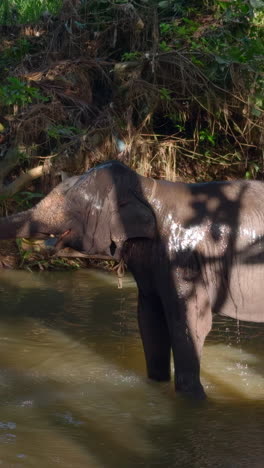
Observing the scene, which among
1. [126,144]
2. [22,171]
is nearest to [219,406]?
[126,144]

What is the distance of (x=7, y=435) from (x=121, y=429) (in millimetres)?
689

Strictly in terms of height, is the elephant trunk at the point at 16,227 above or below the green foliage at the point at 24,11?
below

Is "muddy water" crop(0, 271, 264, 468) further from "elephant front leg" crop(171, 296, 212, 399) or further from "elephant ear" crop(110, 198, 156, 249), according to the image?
"elephant ear" crop(110, 198, 156, 249)

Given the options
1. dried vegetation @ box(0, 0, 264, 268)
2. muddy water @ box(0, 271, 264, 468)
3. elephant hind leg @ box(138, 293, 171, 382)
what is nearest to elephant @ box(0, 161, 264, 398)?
elephant hind leg @ box(138, 293, 171, 382)

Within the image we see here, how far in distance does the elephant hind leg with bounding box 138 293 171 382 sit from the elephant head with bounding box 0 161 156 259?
0.58m

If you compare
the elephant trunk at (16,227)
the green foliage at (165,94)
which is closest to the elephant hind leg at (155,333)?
the elephant trunk at (16,227)

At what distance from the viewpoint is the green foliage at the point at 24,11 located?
12273 millimetres

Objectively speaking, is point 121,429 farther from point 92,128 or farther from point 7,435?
point 92,128

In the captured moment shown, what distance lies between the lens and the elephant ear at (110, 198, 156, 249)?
546cm

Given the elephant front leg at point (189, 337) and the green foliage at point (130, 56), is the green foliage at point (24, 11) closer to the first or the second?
the green foliage at point (130, 56)

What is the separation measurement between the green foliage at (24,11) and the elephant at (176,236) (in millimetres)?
7231

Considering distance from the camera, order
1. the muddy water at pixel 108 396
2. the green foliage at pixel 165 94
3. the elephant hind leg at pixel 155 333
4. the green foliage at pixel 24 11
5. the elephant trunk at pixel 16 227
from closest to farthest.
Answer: the muddy water at pixel 108 396 < the elephant trunk at pixel 16 227 < the elephant hind leg at pixel 155 333 < the green foliage at pixel 165 94 < the green foliage at pixel 24 11

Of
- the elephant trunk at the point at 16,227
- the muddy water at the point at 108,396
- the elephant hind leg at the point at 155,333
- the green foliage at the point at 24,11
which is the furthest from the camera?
the green foliage at the point at 24,11

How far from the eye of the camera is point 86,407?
17.9 feet
